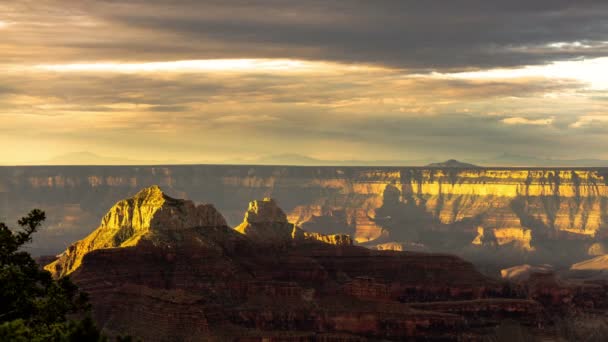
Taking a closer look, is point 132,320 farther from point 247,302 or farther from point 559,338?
point 559,338

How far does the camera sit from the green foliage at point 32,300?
73375 millimetres

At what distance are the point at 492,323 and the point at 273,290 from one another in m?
32.2

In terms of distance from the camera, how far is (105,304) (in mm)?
170000

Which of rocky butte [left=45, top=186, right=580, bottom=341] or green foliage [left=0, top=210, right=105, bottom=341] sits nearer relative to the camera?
green foliage [left=0, top=210, right=105, bottom=341]

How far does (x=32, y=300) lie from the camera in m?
82.4

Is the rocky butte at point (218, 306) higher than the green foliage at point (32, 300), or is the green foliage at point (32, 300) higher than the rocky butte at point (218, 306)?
the green foliage at point (32, 300)

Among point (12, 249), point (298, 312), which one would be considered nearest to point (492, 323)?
point (298, 312)

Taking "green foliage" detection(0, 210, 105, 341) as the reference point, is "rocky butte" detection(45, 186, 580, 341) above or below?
below

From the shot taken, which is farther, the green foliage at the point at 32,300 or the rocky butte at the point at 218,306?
the rocky butte at the point at 218,306

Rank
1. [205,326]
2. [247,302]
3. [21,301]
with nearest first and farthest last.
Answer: [21,301]
[205,326]
[247,302]

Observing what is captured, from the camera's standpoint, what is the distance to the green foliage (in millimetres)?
73375

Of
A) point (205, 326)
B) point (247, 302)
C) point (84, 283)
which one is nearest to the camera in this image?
point (205, 326)

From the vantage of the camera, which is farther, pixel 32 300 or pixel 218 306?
pixel 218 306

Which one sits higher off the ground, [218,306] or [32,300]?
[32,300]
